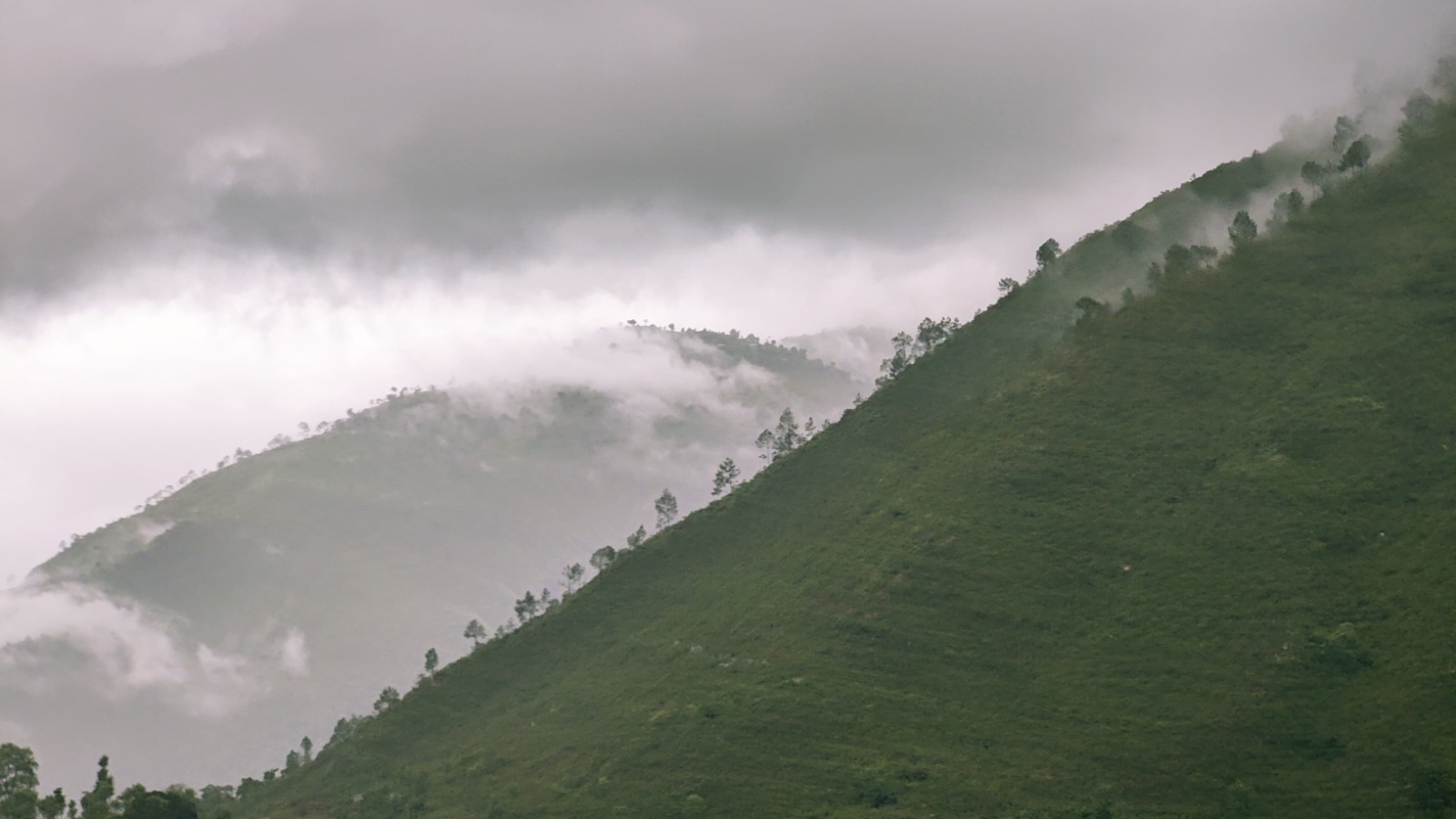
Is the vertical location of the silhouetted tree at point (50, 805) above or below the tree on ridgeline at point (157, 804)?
above

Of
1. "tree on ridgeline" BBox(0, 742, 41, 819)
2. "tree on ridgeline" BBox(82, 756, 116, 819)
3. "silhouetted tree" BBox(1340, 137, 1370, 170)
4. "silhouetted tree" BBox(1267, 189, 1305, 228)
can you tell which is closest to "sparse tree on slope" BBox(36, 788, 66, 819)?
"tree on ridgeline" BBox(0, 742, 41, 819)

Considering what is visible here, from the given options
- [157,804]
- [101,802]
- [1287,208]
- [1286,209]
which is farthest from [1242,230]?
[101,802]

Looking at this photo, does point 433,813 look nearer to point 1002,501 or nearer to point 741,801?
point 741,801

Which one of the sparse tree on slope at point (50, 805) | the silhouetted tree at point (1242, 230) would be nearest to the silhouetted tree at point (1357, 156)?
the silhouetted tree at point (1242, 230)

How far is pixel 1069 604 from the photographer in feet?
463

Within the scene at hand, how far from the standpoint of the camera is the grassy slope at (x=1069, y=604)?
392 ft

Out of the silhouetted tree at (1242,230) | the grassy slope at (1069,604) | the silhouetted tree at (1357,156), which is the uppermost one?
the silhouetted tree at (1357,156)

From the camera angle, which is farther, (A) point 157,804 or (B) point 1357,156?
(B) point 1357,156

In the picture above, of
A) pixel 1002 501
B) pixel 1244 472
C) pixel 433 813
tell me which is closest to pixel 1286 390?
pixel 1244 472

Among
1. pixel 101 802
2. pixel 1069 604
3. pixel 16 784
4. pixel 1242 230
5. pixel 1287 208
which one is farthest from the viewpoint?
pixel 1287 208

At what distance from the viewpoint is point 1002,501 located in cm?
15638

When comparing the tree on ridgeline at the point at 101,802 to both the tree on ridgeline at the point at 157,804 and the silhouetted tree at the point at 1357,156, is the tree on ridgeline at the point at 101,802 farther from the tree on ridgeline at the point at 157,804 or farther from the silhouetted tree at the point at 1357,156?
the silhouetted tree at the point at 1357,156

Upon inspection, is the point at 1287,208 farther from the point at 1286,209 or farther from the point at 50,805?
the point at 50,805

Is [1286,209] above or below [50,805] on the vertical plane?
above
